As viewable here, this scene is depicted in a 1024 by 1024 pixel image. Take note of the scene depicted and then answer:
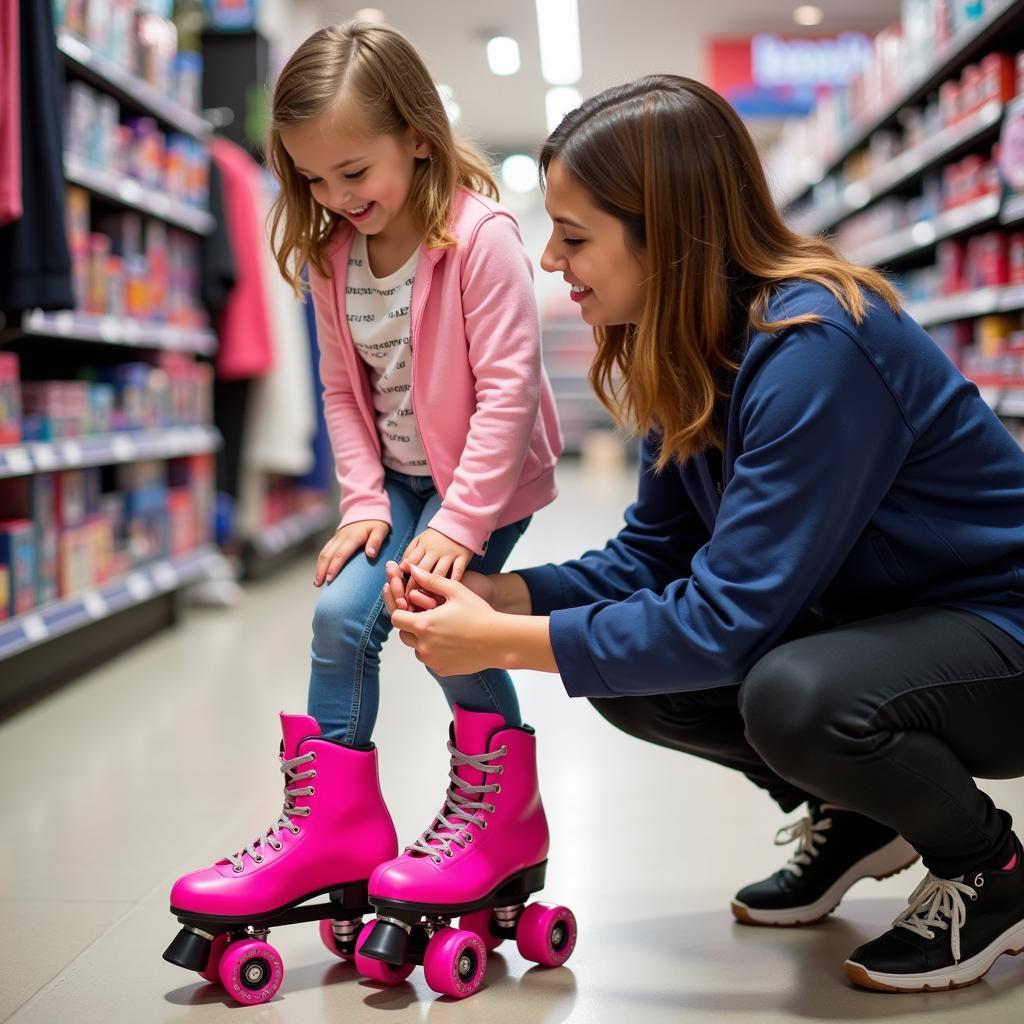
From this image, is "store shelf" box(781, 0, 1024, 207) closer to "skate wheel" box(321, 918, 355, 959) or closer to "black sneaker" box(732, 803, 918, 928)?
"black sneaker" box(732, 803, 918, 928)

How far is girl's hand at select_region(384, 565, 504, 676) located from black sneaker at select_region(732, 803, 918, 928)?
0.55 metres

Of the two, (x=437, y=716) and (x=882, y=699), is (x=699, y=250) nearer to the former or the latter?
(x=882, y=699)

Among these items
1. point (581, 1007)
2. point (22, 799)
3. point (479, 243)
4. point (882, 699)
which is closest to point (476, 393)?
point (479, 243)

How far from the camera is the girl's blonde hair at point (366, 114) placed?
155cm

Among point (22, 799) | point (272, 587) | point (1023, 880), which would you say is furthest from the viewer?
point (272, 587)

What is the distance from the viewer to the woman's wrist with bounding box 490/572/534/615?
1569mm

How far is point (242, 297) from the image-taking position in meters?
4.62

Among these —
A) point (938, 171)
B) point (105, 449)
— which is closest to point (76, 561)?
point (105, 449)

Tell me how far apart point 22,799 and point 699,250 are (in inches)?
63.6

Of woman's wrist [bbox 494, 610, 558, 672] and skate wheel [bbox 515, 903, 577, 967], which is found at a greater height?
woman's wrist [bbox 494, 610, 558, 672]

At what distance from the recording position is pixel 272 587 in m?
4.92

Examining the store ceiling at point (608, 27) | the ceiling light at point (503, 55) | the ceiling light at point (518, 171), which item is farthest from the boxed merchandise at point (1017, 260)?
the ceiling light at point (518, 171)

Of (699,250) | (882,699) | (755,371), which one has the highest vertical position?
(699,250)

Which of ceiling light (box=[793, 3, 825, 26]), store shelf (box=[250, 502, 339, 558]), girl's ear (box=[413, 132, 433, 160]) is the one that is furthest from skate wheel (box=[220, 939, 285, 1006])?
ceiling light (box=[793, 3, 825, 26])
